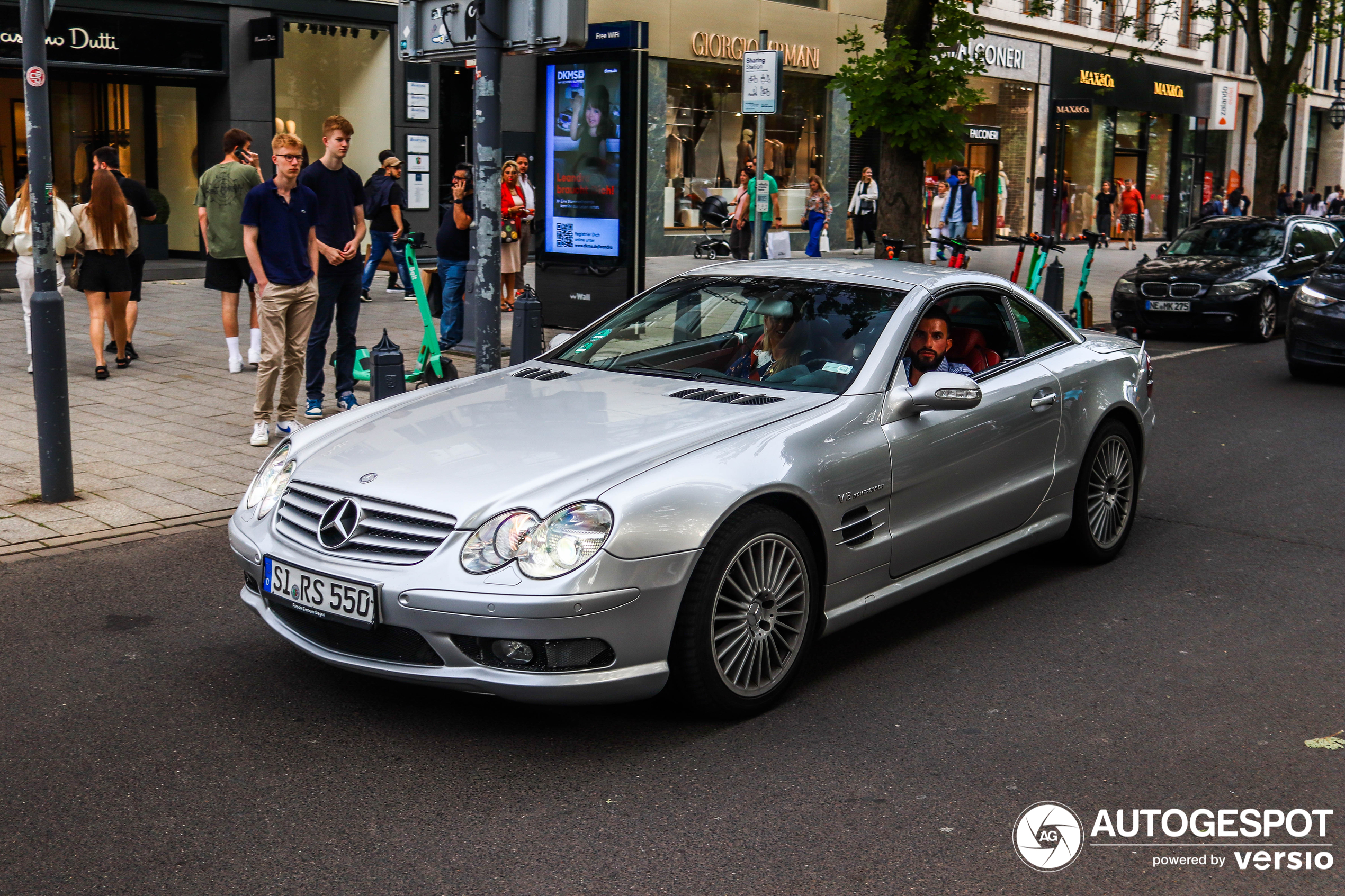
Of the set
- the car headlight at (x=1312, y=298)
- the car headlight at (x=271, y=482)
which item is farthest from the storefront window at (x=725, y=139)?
the car headlight at (x=271, y=482)

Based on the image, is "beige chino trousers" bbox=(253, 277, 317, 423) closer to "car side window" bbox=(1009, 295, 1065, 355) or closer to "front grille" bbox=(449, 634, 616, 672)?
"car side window" bbox=(1009, 295, 1065, 355)

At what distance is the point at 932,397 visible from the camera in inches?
200

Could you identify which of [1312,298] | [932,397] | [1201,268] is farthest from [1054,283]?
[932,397]

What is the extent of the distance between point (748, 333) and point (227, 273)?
284 inches

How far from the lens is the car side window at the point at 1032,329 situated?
6145 mm

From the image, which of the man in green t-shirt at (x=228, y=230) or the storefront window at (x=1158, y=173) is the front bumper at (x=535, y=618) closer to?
the man in green t-shirt at (x=228, y=230)

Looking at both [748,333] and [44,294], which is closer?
[748,333]

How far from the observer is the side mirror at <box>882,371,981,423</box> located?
16.6ft

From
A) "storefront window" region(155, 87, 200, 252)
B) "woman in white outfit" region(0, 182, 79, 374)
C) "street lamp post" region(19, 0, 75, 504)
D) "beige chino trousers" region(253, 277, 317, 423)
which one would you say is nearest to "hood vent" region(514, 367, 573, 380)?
"street lamp post" region(19, 0, 75, 504)

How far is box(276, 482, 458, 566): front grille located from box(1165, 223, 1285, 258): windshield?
15.1 meters

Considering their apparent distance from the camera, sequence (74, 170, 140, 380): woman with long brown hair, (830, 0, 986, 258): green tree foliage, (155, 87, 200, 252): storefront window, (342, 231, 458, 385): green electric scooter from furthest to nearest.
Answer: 1. (155, 87, 200, 252): storefront window
2. (830, 0, 986, 258): green tree foliage
3. (74, 170, 140, 380): woman with long brown hair
4. (342, 231, 458, 385): green electric scooter

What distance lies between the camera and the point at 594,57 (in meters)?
13.9

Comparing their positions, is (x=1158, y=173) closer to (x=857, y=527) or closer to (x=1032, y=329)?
(x=1032, y=329)

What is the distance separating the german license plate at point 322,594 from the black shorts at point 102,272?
7.56 meters
